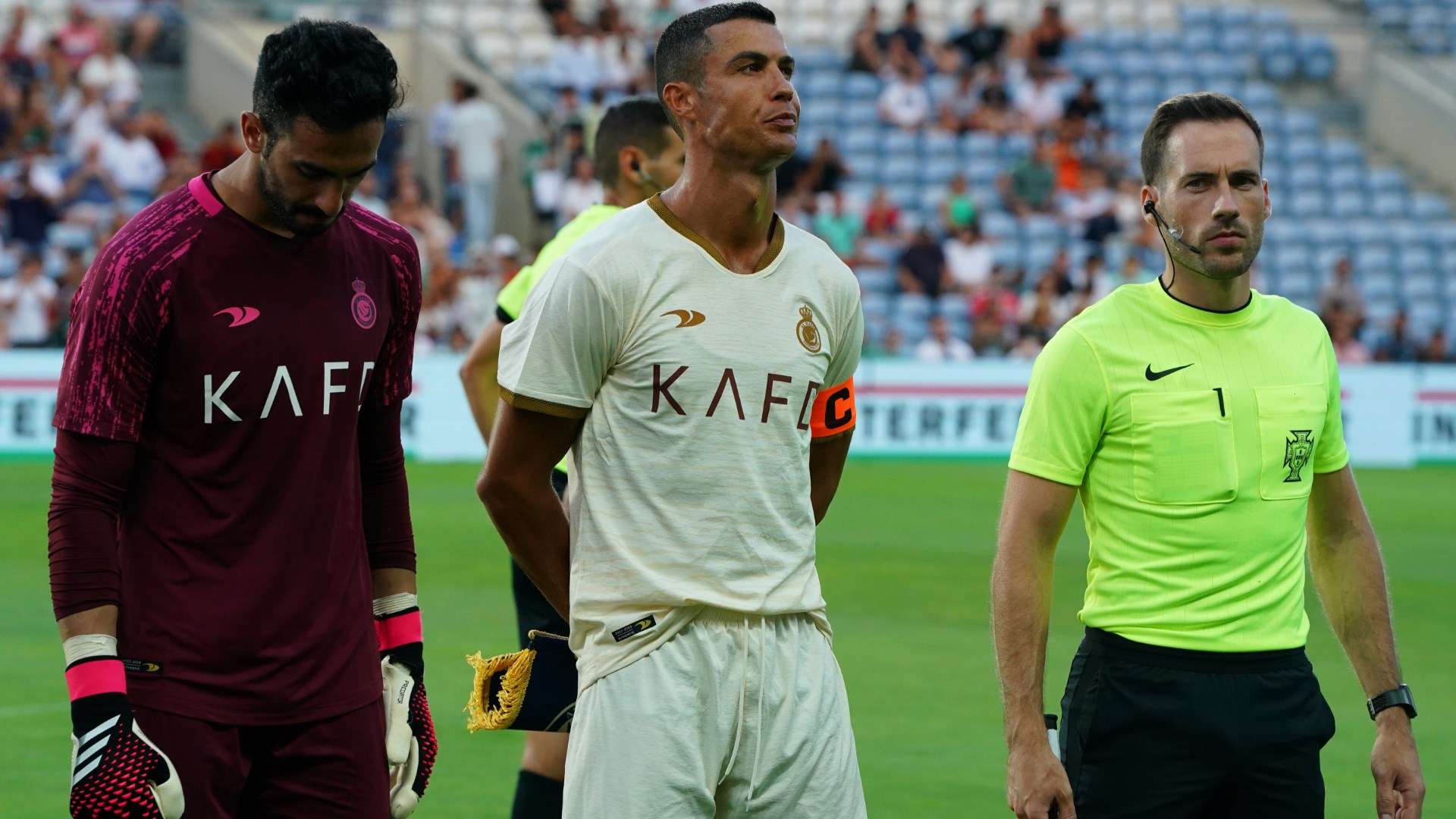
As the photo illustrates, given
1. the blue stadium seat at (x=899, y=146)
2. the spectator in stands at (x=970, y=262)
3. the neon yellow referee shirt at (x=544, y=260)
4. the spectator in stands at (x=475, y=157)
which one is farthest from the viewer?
the blue stadium seat at (x=899, y=146)

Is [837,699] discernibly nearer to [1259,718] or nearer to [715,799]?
[715,799]

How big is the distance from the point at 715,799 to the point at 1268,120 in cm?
2747

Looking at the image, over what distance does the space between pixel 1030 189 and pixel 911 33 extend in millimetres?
3221

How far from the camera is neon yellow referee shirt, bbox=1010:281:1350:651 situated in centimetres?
411

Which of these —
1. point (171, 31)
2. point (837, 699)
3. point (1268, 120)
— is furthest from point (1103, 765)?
point (1268, 120)

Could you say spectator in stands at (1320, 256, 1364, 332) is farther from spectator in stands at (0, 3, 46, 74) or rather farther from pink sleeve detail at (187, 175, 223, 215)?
pink sleeve detail at (187, 175, 223, 215)

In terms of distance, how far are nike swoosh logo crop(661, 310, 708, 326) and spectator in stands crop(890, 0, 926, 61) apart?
2502cm

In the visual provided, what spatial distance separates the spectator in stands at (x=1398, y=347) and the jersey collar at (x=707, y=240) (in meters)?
22.2

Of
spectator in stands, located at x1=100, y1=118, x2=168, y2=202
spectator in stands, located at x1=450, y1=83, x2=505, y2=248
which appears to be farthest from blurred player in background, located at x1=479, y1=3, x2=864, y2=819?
spectator in stands, located at x1=450, y1=83, x2=505, y2=248

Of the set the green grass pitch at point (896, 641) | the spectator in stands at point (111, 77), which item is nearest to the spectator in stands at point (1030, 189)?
the green grass pitch at point (896, 641)

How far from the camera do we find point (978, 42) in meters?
28.6

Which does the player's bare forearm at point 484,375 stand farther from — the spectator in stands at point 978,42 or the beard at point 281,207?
the spectator in stands at point 978,42

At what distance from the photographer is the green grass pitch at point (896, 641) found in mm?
7465

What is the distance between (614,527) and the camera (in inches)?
149
